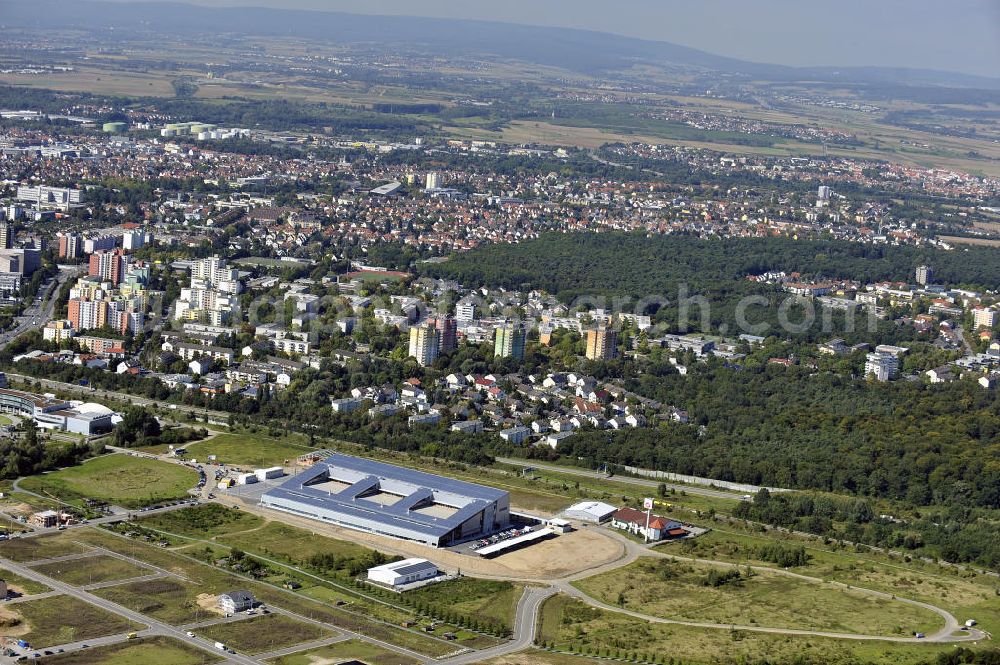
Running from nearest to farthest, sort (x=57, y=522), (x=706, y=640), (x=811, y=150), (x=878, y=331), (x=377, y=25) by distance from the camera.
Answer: (x=706, y=640), (x=57, y=522), (x=878, y=331), (x=811, y=150), (x=377, y=25)

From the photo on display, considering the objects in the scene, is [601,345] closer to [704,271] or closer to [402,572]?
[704,271]

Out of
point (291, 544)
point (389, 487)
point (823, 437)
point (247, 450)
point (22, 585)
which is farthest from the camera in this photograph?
point (823, 437)

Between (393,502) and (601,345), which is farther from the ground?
(601,345)

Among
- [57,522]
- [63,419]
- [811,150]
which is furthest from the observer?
[811,150]

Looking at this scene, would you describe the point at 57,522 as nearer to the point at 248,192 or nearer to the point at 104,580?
the point at 104,580

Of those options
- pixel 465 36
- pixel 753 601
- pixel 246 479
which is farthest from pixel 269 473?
pixel 465 36

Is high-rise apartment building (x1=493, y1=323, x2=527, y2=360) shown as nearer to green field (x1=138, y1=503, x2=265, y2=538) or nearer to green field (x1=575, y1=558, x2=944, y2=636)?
green field (x1=138, y1=503, x2=265, y2=538)

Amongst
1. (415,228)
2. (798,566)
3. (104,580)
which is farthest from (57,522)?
(415,228)

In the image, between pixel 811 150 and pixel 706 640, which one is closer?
pixel 706 640
